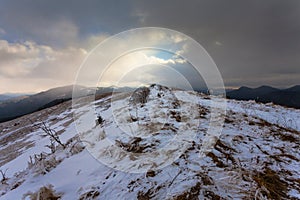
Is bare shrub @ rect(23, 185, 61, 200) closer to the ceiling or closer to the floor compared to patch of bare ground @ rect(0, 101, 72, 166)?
closer to the ceiling

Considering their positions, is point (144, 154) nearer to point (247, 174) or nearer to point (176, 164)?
point (176, 164)

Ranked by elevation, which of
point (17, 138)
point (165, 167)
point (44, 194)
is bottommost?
point (17, 138)

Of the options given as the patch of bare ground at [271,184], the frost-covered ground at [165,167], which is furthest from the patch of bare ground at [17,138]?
the patch of bare ground at [271,184]

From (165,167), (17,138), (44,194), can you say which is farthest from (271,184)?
(17,138)

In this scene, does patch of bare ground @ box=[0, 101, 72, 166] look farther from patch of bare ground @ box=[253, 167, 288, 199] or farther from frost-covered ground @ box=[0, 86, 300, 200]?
patch of bare ground @ box=[253, 167, 288, 199]

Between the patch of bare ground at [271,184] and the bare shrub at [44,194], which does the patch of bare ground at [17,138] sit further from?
the patch of bare ground at [271,184]

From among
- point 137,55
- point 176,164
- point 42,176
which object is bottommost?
point 42,176

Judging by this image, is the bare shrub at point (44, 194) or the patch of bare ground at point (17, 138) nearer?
the bare shrub at point (44, 194)

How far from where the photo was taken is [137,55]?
8.55 meters

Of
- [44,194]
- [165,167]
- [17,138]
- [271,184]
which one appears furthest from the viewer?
[17,138]

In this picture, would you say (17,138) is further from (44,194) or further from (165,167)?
(165,167)

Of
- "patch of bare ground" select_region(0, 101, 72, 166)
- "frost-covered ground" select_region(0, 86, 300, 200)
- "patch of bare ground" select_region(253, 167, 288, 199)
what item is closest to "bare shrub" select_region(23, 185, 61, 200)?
"frost-covered ground" select_region(0, 86, 300, 200)

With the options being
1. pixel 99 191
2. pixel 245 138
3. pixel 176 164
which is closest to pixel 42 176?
pixel 99 191

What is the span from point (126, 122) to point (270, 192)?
597cm
